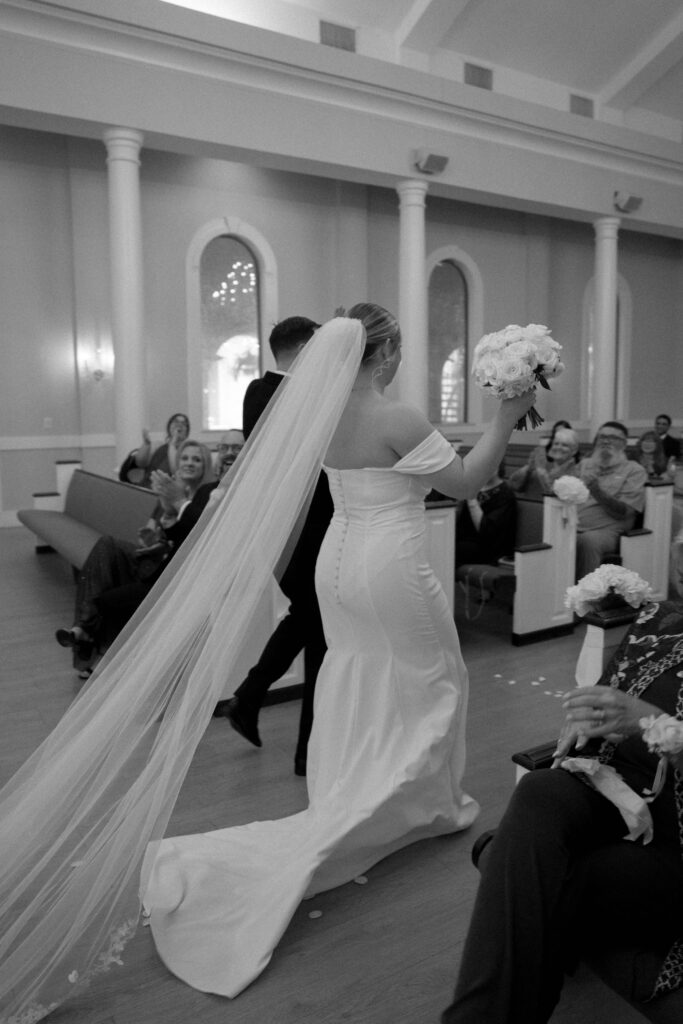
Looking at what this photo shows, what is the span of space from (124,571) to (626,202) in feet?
36.5

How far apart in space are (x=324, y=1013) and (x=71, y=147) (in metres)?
9.92

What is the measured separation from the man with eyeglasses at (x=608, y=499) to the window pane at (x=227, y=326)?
6.50 metres

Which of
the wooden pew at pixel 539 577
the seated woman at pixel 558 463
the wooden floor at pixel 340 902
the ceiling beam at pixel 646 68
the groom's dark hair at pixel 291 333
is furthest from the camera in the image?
the ceiling beam at pixel 646 68

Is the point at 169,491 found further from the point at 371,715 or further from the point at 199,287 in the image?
the point at 199,287

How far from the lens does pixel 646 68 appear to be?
41.5 feet

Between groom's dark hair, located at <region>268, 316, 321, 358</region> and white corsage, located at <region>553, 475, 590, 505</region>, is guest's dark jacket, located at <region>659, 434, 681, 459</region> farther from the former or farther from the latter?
groom's dark hair, located at <region>268, 316, 321, 358</region>

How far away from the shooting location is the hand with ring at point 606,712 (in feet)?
5.58

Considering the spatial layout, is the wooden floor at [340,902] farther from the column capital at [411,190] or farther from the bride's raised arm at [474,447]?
the column capital at [411,190]

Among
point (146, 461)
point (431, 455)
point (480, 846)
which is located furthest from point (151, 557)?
point (146, 461)

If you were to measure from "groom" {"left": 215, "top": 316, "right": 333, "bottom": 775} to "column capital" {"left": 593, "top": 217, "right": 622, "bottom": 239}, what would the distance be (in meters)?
11.1

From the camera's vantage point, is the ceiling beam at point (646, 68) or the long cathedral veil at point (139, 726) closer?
the long cathedral veil at point (139, 726)

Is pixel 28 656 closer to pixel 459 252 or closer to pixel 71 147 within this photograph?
pixel 71 147

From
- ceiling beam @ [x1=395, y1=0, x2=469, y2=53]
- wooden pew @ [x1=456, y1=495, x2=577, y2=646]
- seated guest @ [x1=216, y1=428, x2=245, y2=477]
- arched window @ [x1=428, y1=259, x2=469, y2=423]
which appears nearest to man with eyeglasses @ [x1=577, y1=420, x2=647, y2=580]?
wooden pew @ [x1=456, y1=495, x2=577, y2=646]

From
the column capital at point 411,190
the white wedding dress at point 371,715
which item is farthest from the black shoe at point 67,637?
the column capital at point 411,190
